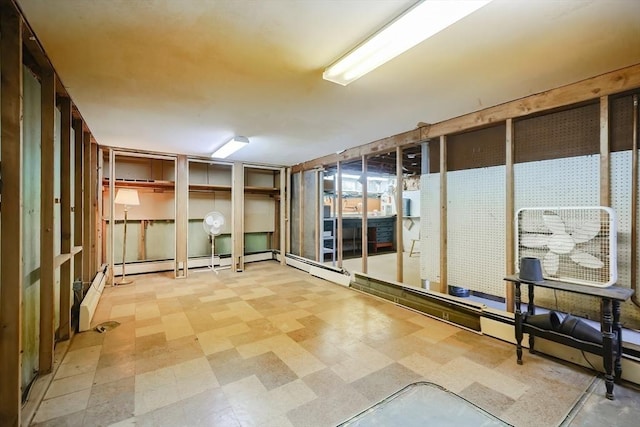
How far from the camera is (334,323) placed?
3.14 m

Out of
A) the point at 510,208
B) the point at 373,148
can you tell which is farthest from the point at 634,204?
the point at 373,148

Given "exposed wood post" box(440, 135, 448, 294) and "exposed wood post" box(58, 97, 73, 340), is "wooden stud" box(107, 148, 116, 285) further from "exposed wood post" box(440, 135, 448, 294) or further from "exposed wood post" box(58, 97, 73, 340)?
"exposed wood post" box(440, 135, 448, 294)

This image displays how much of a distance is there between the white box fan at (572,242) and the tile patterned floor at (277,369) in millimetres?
763

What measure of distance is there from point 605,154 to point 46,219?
4349mm

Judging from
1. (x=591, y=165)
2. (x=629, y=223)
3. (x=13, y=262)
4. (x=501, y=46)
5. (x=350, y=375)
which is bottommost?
(x=350, y=375)

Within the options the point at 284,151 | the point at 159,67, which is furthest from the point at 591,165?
the point at 284,151

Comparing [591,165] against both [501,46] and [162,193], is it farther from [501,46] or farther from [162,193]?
[162,193]

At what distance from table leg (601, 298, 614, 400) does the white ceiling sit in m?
1.72

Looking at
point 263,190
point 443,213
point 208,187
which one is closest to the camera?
point 443,213

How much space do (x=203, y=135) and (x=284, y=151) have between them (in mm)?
1456

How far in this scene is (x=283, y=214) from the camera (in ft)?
21.5

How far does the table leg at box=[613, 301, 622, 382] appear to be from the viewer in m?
1.93

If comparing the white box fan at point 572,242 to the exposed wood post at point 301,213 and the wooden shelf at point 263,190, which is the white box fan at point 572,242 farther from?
the wooden shelf at point 263,190

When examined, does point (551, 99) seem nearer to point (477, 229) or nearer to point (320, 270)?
point (477, 229)
